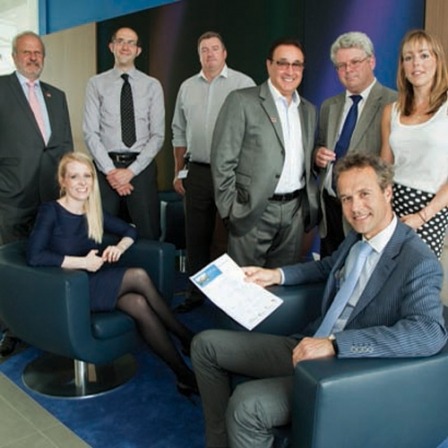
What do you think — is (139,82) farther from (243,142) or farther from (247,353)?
(247,353)

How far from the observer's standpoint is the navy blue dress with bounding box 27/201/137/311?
8.63 feet

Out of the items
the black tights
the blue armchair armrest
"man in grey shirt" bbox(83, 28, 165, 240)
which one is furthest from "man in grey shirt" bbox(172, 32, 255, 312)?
the blue armchair armrest

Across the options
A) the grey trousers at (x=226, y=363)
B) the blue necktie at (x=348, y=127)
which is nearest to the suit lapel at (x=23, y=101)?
the blue necktie at (x=348, y=127)

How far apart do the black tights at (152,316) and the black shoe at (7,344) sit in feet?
2.98

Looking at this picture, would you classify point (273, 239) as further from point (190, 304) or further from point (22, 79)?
point (22, 79)

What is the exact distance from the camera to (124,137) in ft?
11.7

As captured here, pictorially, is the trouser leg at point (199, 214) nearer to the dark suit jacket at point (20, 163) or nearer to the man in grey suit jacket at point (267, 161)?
the man in grey suit jacket at point (267, 161)

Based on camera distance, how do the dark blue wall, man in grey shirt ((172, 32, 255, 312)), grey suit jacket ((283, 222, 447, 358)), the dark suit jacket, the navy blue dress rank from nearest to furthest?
grey suit jacket ((283, 222, 447, 358)) → the navy blue dress → the dark suit jacket → man in grey shirt ((172, 32, 255, 312)) → the dark blue wall

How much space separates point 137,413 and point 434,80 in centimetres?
196

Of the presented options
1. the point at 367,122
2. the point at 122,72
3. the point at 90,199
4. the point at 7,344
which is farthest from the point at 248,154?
the point at 7,344

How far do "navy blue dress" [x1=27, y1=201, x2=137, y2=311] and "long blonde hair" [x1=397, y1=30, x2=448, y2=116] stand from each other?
154 cm

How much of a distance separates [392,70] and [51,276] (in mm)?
2492

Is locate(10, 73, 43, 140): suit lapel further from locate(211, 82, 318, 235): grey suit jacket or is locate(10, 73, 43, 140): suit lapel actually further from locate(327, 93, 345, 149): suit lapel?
locate(327, 93, 345, 149): suit lapel

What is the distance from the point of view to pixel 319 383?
1.51 meters
